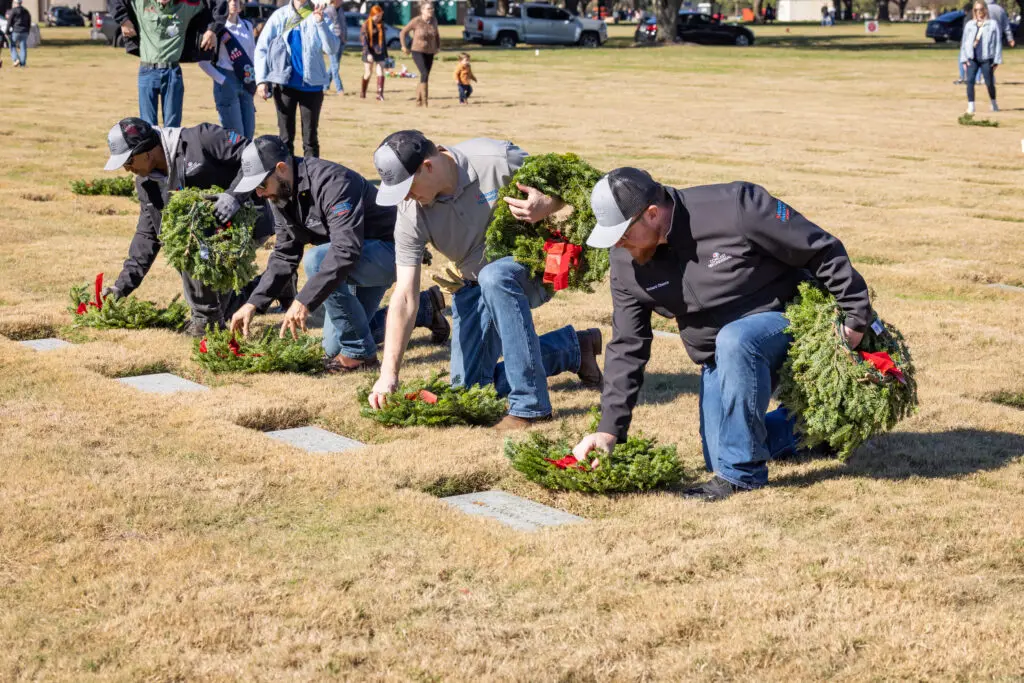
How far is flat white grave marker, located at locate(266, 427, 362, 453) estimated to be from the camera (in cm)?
552

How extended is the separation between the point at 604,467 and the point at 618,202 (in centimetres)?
107

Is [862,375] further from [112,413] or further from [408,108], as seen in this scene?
[408,108]

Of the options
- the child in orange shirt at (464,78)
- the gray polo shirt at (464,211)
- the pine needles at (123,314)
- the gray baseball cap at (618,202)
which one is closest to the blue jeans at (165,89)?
the pine needles at (123,314)

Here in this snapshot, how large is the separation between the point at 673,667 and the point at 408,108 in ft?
68.5

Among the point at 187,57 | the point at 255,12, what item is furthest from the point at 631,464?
the point at 255,12

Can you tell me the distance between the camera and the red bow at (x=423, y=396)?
586 centimetres

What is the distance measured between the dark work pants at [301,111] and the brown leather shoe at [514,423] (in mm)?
8066

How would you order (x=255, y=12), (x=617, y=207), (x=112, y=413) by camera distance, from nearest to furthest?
(x=617, y=207) → (x=112, y=413) → (x=255, y=12)

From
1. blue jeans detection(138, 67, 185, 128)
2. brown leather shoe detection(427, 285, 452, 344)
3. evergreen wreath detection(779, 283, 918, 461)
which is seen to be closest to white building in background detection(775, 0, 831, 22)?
blue jeans detection(138, 67, 185, 128)

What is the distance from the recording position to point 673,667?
344cm

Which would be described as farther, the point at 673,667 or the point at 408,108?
the point at 408,108

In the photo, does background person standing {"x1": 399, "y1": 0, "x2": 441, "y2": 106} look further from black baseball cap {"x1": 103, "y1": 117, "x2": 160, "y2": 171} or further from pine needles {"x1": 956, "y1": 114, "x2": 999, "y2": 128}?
black baseball cap {"x1": 103, "y1": 117, "x2": 160, "y2": 171}

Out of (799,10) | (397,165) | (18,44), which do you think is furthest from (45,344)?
(799,10)

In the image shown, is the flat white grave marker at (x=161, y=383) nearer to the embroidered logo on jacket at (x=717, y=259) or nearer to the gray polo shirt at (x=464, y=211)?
the gray polo shirt at (x=464, y=211)
